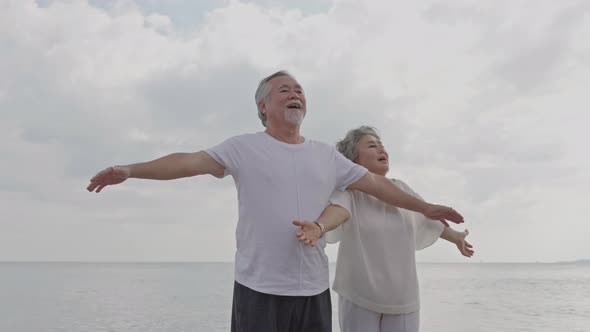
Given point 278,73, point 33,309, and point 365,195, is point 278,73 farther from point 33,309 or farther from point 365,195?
point 33,309

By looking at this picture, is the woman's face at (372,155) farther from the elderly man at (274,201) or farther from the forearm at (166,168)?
the forearm at (166,168)

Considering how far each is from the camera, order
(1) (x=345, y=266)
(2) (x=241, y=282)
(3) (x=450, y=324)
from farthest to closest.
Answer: (3) (x=450, y=324)
(1) (x=345, y=266)
(2) (x=241, y=282)

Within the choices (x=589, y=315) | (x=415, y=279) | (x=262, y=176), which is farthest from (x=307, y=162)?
(x=589, y=315)

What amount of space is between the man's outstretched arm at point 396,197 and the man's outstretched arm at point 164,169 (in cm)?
75

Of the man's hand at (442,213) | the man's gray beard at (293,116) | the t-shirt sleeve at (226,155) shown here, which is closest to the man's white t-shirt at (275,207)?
the t-shirt sleeve at (226,155)

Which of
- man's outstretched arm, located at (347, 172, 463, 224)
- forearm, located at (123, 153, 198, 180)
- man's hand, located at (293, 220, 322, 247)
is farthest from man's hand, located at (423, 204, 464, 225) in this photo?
forearm, located at (123, 153, 198, 180)

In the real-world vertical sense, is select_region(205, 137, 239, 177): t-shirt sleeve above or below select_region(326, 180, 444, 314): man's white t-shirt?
above

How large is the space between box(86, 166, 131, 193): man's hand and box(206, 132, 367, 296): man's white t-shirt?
0.40 m

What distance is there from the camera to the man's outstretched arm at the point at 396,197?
3.07 m

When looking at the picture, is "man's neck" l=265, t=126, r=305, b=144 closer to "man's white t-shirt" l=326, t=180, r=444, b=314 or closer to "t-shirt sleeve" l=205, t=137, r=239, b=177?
"t-shirt sleeve" l=205, t=137, r=239, b=177

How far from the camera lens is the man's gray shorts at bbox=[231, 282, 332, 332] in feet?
8.64

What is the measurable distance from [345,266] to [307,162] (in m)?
0.80

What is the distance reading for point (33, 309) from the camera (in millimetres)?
16062

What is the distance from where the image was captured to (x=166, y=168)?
2.68 m
